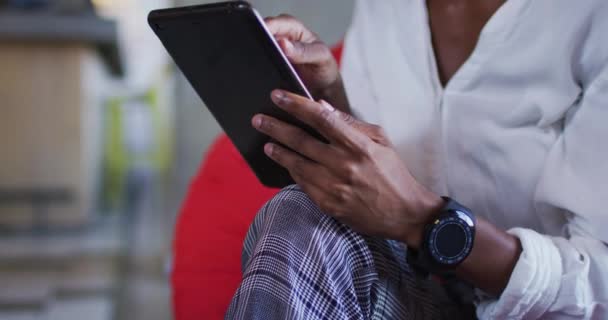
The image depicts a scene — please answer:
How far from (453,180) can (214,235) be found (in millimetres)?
388

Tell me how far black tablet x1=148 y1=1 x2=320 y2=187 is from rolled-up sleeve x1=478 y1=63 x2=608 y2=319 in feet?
0.83

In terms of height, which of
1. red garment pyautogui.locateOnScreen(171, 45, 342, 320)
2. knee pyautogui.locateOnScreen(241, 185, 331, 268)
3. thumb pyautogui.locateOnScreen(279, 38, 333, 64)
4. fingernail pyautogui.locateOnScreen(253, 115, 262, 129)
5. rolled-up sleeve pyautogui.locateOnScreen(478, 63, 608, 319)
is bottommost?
A: red garment pyautogui.locateOnScreen(171, 45, 342, 320)

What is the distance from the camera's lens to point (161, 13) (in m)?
0.66

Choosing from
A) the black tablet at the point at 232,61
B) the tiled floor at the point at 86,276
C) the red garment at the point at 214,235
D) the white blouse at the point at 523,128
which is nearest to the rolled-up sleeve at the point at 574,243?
the white blouse at the point at 523,128

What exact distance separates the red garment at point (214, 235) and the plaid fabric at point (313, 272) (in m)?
0.31

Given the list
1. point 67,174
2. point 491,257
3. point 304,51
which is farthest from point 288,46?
point 67,174

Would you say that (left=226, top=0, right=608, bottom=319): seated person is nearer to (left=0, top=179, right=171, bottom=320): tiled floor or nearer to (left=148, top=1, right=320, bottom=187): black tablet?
(left=148, top=1, right=320, bottom=187): black tablet

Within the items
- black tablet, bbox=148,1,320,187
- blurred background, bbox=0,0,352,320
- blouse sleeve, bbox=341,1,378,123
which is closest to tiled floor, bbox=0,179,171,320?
blurred background, bbox=0,0,352,320

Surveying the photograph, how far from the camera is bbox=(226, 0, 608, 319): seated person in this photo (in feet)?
2.09

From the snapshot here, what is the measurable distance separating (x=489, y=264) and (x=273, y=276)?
22cm

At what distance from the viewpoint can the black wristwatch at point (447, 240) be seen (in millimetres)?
648

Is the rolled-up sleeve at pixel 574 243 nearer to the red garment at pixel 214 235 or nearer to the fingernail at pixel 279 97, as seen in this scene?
the fingernail at pixel 279 97

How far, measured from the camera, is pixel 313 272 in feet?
2.04

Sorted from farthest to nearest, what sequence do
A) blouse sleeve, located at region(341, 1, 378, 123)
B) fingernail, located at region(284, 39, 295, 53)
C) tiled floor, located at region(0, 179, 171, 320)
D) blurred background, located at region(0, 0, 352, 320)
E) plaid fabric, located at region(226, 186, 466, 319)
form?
blurred background, located at region(0, 0, 352, 320) → tiled floor, located at region(0, 179, 171, 320) → blouse sleeve, located at region(341, 1, 378, 123) → fingernail, located at region(284, 39, 295, 53) → plaid fabric, located at region(226, 186, 466, 319)
